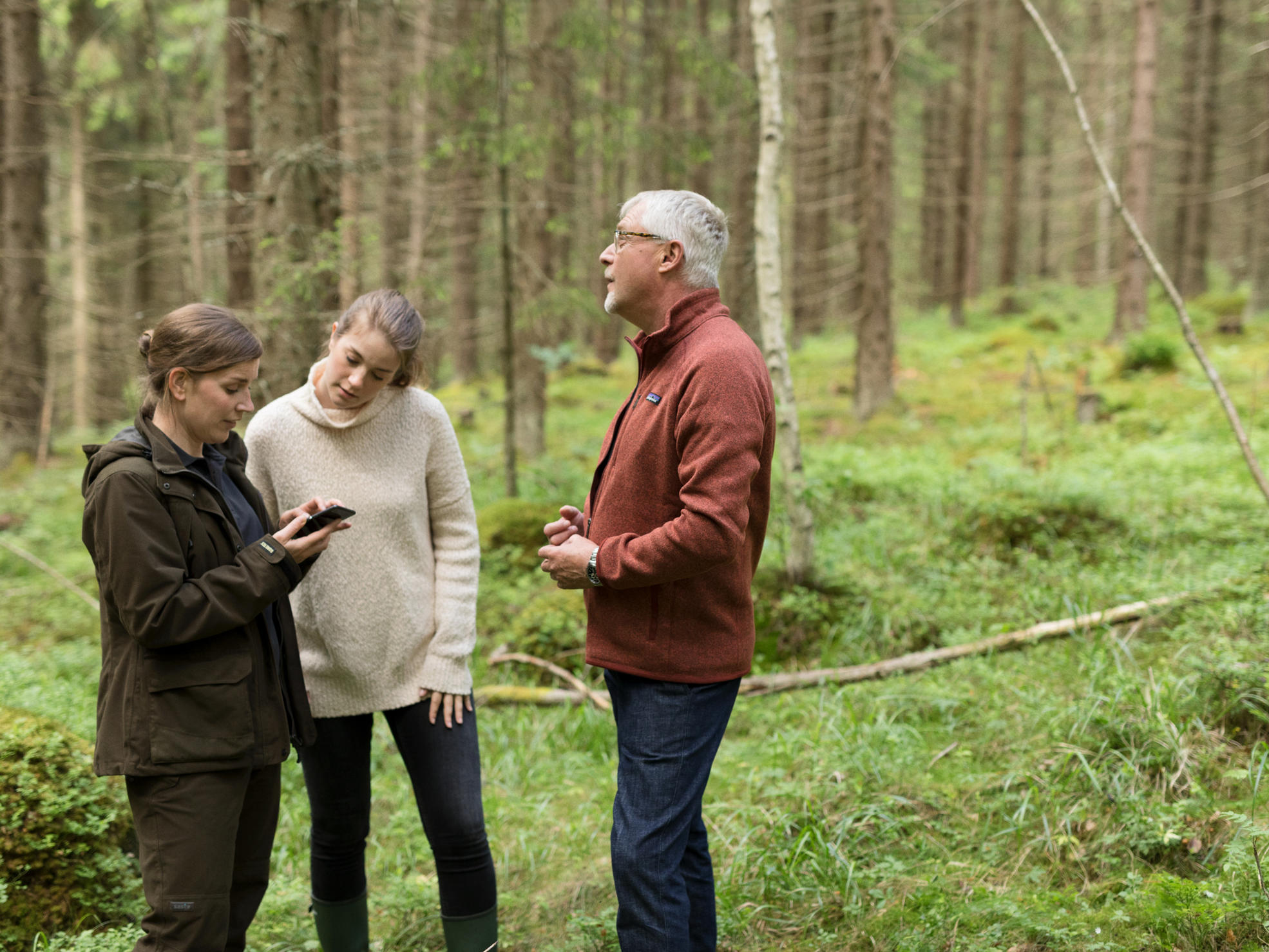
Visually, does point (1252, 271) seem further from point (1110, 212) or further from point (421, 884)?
point (421, 884)

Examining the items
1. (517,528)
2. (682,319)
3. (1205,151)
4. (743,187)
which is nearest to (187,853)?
(682,319)

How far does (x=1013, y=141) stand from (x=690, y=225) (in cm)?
2015

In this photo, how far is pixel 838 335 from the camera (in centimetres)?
2177

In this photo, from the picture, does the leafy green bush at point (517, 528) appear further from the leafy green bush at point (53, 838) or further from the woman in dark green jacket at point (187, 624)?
the woman in dark green jacket at point (187, 624)

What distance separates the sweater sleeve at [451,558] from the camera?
9.74 feet

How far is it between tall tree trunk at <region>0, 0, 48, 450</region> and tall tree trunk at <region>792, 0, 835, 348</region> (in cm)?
→ 1117

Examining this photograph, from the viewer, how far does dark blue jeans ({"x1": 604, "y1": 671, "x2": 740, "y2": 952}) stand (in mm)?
2334

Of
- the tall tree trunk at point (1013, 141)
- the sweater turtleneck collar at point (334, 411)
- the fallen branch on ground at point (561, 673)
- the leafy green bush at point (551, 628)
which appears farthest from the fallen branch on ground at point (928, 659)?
the tall tree trunk at point (1013, 141)

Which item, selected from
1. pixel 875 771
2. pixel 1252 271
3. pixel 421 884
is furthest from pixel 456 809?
pixel 1252 271

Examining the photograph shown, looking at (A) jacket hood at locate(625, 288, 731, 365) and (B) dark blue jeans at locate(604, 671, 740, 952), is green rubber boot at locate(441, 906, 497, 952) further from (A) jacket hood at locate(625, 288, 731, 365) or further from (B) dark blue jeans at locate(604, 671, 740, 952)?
(A) jacket hood at locate(625, 288, 731, 365)

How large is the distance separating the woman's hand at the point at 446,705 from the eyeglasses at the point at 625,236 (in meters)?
1.52

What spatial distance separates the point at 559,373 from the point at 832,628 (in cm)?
1302

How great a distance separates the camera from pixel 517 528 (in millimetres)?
7324

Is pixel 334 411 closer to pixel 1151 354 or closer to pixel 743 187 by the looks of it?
pixel 1151 354
